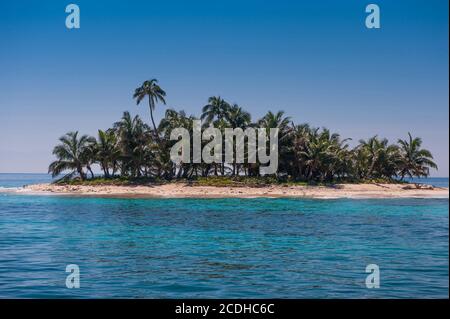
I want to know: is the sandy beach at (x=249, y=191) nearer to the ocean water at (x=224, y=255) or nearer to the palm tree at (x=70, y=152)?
the palm tree at (x=70, y=152)

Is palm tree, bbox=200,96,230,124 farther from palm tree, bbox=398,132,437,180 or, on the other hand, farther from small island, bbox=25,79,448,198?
palm tree, bbox=398,132,437,180

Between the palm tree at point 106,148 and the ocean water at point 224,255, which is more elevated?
the palm tree at point 106,148

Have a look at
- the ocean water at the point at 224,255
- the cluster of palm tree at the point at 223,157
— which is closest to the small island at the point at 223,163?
the cluster of palm tree at the point at 223,157

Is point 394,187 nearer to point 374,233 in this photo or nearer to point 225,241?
point 374,233

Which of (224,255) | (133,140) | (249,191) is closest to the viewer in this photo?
(224,255)

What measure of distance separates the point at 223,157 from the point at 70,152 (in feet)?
83.5

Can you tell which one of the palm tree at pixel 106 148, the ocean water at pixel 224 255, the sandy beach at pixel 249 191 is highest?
the palm tree at pixel 106 148

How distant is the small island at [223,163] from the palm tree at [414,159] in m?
0.16

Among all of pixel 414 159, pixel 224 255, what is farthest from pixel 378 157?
pixel 224 255

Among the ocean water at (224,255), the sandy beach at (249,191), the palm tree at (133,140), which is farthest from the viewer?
the palm tree at (133,140)

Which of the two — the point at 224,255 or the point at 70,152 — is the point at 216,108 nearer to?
the point at 70,152

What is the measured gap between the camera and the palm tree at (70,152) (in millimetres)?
68375

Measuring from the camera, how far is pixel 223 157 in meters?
68.6

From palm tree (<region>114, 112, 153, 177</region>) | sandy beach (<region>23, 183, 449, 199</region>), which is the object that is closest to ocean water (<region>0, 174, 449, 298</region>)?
sandy beach (<region>23, 183, 449, 199</region>)
